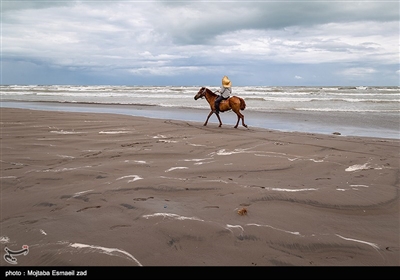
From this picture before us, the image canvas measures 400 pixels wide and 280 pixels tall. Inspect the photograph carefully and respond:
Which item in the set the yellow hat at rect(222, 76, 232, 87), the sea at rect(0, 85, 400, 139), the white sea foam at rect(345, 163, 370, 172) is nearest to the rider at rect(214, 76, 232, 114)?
the yellow hat at rect(222, 76, 232, 87)

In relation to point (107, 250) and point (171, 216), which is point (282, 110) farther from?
point (107, 250)

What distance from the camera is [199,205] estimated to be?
14.0 ft

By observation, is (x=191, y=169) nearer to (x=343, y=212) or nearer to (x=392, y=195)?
(x=343, y=212)

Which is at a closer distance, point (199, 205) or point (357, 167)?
point (199, 205)

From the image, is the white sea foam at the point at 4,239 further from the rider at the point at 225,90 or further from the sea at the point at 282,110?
the sea at the point at 282,110

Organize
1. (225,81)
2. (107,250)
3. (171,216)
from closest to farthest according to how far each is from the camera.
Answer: (107,250)
(171,216)
(225,81)

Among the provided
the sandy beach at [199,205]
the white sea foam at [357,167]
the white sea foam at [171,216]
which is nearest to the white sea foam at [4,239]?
the sandy beach at [199,205]

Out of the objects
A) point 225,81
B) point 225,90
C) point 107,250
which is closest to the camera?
point 107,250

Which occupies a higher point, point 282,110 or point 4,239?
point 282,110

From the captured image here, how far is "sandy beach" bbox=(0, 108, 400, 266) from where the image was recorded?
3.13 metres

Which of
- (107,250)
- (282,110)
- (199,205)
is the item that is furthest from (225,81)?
(107,250)

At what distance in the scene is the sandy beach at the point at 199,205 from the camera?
3127 mm
